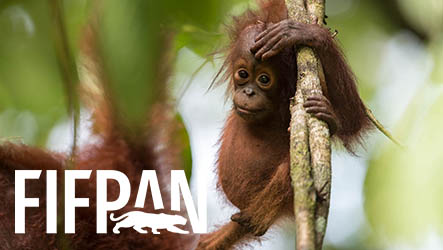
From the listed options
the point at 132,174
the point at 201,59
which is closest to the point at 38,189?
the point at 132,174

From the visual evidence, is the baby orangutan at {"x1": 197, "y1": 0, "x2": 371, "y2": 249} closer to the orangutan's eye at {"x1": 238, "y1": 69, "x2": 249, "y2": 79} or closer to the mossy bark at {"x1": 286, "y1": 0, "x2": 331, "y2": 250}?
the orangutan's eye at {"x1": 238, "y1": 69, "x2": 249, "y2": 79}

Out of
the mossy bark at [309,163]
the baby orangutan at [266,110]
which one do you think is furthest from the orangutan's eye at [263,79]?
the mossy bark at [309,163]

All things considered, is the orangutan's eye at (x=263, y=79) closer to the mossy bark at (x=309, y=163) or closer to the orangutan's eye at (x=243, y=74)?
the orangutan's eye at (x=243, y=74)

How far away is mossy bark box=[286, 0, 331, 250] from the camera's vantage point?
4.19 feet

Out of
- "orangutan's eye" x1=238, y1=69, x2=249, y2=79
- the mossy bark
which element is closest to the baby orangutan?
"orangutan's eye" x1=238, y1=69, x2=249, y2=79

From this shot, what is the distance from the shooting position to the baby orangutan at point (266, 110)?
2514mm

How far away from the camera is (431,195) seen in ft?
6.61

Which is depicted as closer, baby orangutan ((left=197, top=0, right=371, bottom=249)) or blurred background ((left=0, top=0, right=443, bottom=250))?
blurred background ((left=0, top=0, right=443, bottom=250))

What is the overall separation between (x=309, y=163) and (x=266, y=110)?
3.57ft

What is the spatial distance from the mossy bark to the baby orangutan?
18.4 inches

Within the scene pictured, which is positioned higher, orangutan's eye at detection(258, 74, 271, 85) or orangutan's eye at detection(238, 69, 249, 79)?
orangutan's eye at detection(238, 69, 249, 79)

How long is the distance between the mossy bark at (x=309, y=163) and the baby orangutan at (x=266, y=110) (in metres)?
0.47

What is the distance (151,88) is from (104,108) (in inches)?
52.6

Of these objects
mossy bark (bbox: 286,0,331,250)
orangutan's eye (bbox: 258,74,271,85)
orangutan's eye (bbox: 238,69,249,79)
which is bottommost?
mossy bark (bbox: 286,0,331,250)
